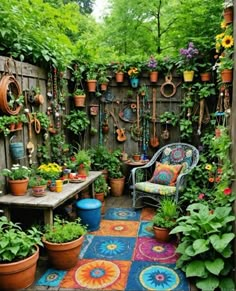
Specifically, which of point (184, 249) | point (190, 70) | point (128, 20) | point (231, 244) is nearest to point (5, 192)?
point (184, 249)

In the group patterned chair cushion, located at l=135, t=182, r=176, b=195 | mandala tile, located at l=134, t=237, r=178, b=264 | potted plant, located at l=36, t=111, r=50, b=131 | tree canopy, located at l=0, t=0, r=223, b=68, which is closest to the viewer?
mandala tile, located at l=134, t=237, r=178, b=264

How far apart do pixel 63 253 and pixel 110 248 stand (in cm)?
59

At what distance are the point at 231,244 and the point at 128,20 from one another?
519 centimetres

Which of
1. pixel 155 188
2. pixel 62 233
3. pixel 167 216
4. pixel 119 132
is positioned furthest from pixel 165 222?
pixel 119 132

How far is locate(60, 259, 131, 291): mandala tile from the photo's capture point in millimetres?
2201

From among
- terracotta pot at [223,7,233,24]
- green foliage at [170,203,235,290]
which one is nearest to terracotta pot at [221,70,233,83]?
terracotta pot at [223,7,233,24]

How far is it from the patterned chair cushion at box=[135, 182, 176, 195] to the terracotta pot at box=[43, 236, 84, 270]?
4.66 feet

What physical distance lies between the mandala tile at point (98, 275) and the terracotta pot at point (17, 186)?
87 centimetres

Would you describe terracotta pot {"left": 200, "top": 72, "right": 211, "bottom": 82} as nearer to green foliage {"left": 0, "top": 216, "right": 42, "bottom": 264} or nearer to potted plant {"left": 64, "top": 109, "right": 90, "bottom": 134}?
potted plant {"left": 64, "top": 109, "right": 90, "bottom": 134}

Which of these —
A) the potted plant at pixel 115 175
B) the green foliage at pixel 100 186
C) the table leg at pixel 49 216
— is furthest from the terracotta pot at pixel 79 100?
the table leg at pixel 49 216

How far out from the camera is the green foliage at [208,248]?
2.10m

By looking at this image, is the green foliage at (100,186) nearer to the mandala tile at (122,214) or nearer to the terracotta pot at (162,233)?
the mandala tile at (122,214)

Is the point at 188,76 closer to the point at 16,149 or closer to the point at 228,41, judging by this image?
the point at 228,41

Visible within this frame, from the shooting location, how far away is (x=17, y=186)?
2.73 metres
